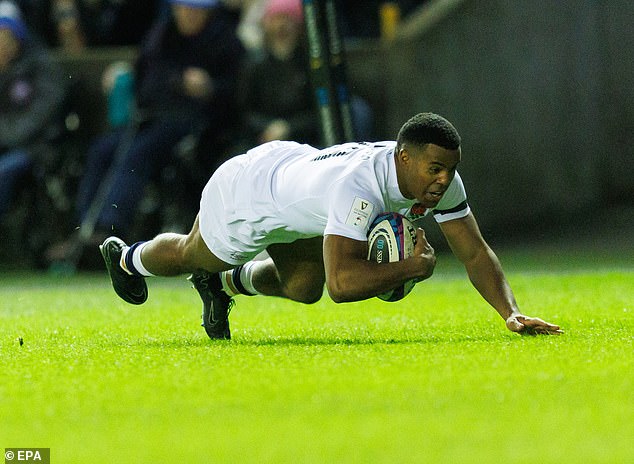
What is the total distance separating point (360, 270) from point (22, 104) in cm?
865

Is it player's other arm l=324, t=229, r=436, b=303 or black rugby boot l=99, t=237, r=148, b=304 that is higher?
player's other arm l=324, t=229, r=436, b=303

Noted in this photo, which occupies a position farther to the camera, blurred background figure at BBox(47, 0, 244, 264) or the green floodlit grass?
blurred background figure at BBox(47, 0, 244, 264)

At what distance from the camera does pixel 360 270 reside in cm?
722

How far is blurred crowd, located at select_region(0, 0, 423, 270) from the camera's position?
14.5 meters

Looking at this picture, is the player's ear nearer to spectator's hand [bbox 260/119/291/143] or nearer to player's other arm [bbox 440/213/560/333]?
player's other arm [bbox 440/213/560/333]

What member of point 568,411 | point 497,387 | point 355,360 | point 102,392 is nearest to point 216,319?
point 355,360

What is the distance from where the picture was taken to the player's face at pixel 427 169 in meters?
7.29

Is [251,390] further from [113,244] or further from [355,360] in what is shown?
[113,244]
